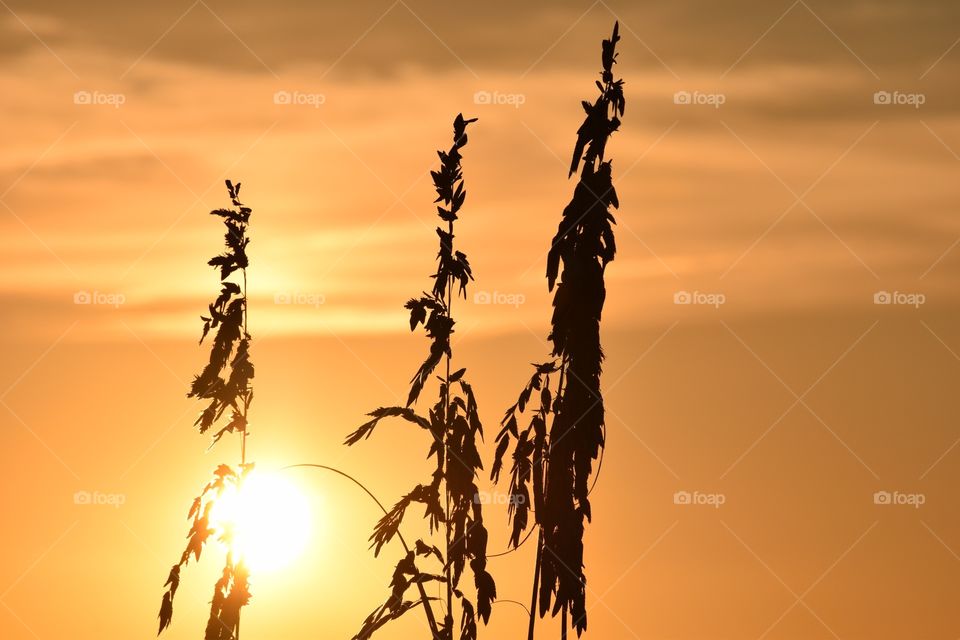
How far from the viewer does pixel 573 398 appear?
78.7ft

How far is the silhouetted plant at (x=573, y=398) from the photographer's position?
78.7 feet

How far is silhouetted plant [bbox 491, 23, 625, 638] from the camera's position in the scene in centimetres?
2400


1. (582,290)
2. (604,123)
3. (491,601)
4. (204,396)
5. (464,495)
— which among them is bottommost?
(491,601)

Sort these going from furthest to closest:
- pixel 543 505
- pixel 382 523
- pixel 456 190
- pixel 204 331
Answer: pixel 204 331 → pixel 543 505 → pixel 456 190 → pixel 382 523

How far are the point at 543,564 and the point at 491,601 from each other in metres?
2.69

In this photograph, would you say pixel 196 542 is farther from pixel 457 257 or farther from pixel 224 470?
pixel 457 257

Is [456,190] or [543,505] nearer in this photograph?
[456,190]

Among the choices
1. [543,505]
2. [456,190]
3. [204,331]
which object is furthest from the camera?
[204,331]

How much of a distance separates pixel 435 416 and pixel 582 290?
4.32m

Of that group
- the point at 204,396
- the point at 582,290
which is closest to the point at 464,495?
the point at 582,290

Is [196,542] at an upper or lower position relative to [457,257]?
lower

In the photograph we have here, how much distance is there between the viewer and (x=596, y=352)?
2416 centimetres

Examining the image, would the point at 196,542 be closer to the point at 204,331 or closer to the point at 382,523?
the point at 204,331

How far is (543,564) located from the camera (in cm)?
2417
